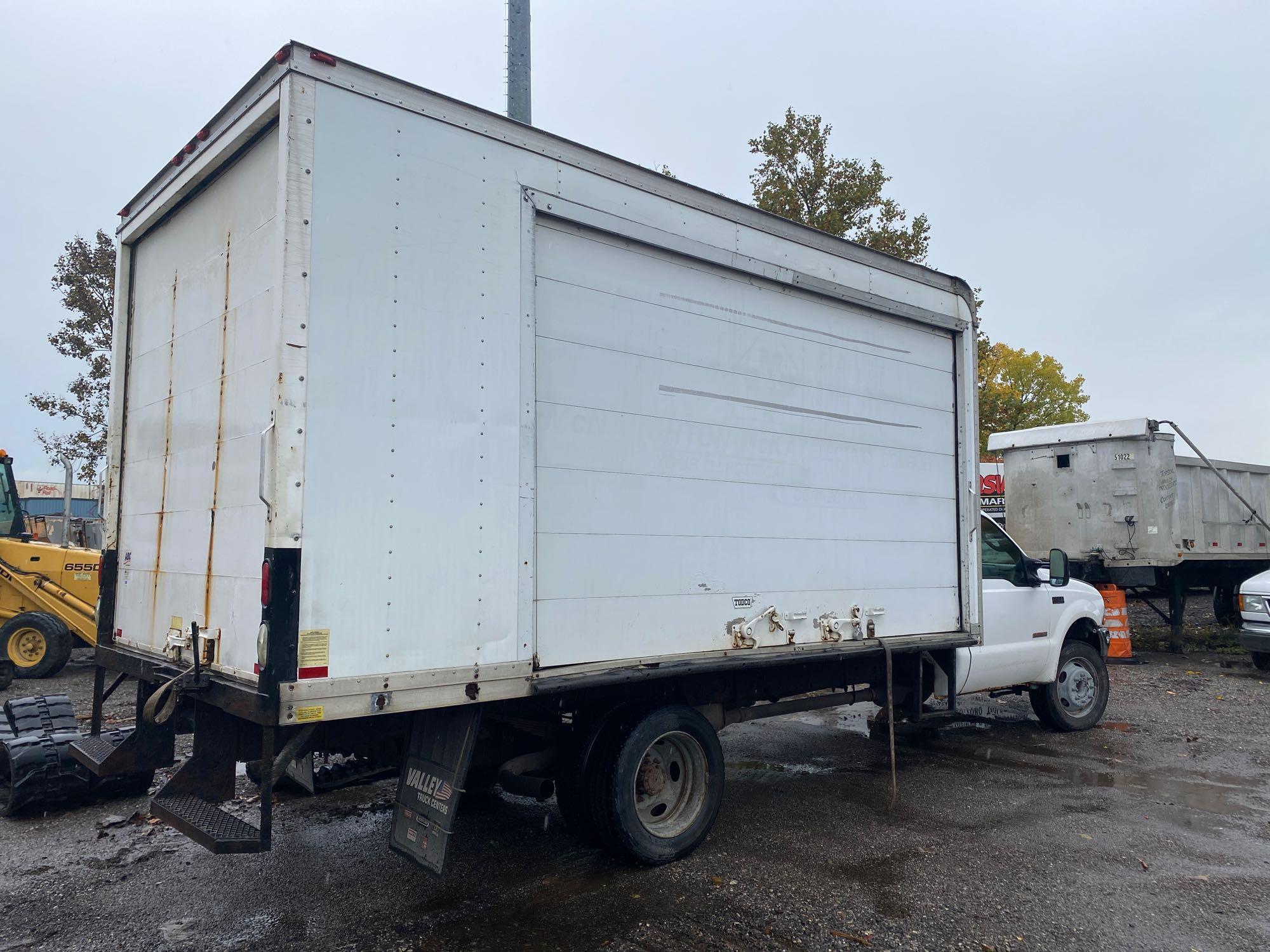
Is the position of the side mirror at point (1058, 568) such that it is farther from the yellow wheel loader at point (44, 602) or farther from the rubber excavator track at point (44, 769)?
the yellow wheel loader at point (44, 602)

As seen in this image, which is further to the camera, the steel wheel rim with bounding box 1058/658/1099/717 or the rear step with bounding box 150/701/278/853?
the steel wheel rim with bounding box 1058/658/1099/717

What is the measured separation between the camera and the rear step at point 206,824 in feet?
11.3

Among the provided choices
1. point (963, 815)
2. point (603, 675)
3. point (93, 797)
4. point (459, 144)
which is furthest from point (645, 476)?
point (93, 797)

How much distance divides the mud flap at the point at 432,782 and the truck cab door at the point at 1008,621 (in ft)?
14.3

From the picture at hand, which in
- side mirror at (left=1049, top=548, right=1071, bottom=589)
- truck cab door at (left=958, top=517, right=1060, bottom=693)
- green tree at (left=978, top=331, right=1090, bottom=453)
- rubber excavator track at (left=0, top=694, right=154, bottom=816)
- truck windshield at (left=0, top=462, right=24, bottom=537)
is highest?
green tree at (left=978, top=331, right=1090, bottom=453)

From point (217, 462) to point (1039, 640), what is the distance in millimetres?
6563

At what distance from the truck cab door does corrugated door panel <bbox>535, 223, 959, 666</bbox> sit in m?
0.97

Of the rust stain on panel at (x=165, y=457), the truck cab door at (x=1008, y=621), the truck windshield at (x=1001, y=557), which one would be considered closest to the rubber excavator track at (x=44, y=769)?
the rust stain on panel at (x=165, y=457)

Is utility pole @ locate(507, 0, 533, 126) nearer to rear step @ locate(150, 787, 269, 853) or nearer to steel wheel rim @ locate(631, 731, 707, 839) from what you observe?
steel wheel rim @ locate(631, 731, 707, 839)

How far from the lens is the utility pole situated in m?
11.8

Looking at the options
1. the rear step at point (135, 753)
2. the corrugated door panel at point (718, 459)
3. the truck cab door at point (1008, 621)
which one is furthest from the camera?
the truck cab door at point (1008, 621)

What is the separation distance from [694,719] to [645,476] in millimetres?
1409

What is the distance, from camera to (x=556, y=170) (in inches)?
171

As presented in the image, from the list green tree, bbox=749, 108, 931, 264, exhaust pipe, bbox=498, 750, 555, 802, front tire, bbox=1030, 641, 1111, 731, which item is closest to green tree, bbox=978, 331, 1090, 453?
green tree, bbox=749, 108, 931, 264
